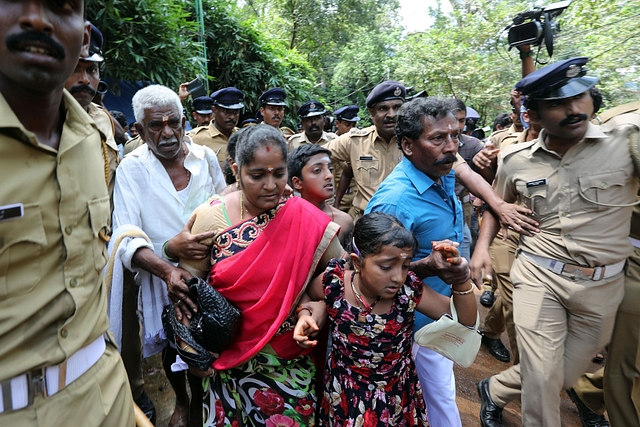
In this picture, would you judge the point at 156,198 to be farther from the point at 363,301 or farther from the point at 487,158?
the point at 487,158

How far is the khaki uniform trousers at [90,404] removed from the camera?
1.07 meters

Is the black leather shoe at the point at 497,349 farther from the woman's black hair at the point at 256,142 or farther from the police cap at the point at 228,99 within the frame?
the police cap at the point at 228,99

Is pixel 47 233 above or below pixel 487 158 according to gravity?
above

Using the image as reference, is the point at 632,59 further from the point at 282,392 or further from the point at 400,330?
the point at 282,392

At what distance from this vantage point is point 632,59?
223 inches

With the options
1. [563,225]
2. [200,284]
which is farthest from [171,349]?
[563,225]

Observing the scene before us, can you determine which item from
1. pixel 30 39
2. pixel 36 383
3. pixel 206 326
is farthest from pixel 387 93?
pixel 36 383

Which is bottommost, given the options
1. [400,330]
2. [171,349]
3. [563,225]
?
[171,349]

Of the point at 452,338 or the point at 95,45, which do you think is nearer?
the point at 452,338

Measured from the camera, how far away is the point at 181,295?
6.13ft

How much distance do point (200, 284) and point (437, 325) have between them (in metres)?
1.04

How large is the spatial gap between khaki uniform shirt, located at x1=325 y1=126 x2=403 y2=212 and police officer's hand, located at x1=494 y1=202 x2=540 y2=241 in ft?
5.68

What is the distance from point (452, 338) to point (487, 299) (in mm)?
3475

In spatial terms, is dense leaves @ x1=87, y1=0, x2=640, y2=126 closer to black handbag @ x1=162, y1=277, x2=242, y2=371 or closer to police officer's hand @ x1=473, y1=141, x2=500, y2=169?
police officer's hand @ x1=473, y1=141, x2=500, y2=169
